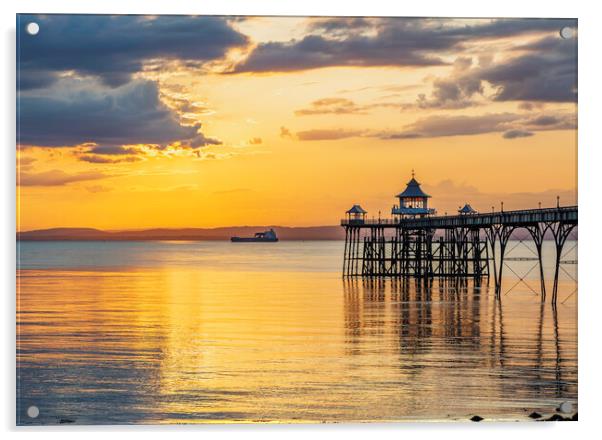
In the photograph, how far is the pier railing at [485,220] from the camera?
1716 inches

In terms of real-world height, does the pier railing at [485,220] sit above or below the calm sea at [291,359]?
above

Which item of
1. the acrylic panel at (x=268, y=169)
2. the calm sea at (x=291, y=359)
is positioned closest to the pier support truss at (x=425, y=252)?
the calm sea at (x=291, y=359)

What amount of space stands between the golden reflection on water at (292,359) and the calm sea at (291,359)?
0.16 ft

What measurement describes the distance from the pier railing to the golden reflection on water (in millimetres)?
3972

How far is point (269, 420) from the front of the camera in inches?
877

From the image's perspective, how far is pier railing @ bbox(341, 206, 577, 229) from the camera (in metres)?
43.6

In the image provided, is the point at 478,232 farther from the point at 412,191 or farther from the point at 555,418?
the point at 555,418

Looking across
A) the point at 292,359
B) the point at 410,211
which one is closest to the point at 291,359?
the point at 292,359

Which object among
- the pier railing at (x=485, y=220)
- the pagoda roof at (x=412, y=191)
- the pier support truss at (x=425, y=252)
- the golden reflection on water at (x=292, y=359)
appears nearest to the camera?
A: the golden reflection on water at (x=292, y=359)

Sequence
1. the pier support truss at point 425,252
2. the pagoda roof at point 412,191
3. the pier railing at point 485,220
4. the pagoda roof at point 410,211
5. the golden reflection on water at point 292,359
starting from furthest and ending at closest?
1. the pagoda roof at point 410,211
2. the pagoda roof at point 412,191
3. the pier support truss at point 425,252
4. the pier railing at point 485,220
5. the golden reflection on water at point 292,359

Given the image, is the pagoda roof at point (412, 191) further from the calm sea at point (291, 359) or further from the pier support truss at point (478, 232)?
the calm sea at point (291, 359)

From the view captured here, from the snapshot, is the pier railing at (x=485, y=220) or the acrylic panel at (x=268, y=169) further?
the pier railing at (x=485, y=220)

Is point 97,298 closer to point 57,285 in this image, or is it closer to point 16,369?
point 57,285

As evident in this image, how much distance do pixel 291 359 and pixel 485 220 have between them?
31.2 m
